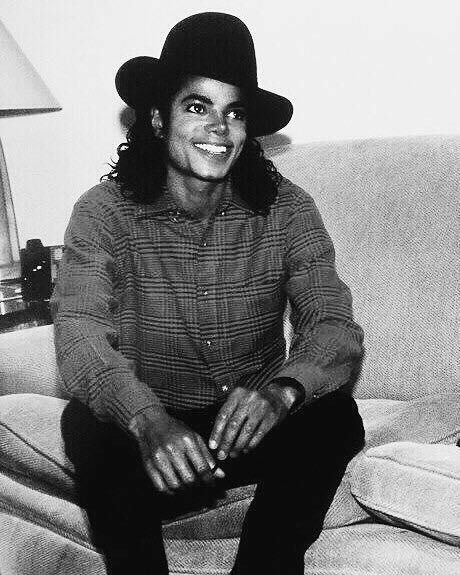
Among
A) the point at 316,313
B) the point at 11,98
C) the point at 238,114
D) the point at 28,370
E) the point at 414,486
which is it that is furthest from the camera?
the point at 11,98

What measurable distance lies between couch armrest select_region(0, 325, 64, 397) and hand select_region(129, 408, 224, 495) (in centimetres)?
64

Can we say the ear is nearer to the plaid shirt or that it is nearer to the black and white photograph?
the black and white photograph

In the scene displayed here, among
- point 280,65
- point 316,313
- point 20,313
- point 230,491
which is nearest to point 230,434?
point 230,491

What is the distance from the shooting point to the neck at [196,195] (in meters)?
1.63

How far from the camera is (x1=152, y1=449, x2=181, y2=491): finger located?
45.3 inches

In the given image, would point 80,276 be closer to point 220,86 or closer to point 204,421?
point 204,421

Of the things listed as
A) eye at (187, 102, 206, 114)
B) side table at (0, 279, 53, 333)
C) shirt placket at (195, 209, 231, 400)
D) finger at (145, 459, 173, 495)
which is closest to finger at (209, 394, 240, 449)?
finger at (145, 459, 173, 495)

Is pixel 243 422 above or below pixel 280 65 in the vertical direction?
below

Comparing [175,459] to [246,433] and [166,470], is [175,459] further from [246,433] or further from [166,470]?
[246,433]

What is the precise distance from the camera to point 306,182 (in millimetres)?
1841

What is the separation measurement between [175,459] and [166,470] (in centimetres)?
2

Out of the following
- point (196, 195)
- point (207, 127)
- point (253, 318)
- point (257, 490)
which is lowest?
point (257, 490)

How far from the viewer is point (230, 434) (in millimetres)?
1216

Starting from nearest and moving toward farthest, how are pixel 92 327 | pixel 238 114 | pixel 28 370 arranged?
pixel 92 327 → pixel 238 114 → pixel 28 370
